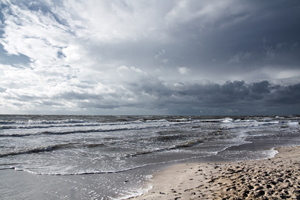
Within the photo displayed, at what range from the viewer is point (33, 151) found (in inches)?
448

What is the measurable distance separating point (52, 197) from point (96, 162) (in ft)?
12.5

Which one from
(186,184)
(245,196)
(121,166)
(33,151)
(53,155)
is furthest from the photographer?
(33,151)

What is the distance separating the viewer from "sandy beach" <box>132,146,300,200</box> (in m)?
4.58

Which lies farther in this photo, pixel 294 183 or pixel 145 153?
pixel 145 153

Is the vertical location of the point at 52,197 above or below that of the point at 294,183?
below

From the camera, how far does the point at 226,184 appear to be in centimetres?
538

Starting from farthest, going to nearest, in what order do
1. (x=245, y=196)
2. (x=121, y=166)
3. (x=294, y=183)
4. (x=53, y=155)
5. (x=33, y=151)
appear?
1. (x=33, y=151)
2. (x=53, y=155)
3. (x=121, y=166)
4. (x=294, y=183)
5. (x=245, y=196)

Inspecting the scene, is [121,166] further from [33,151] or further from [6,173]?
[33,151]

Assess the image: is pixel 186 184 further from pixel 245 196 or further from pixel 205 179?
pixel 245 196

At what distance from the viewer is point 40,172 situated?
743 centimetres

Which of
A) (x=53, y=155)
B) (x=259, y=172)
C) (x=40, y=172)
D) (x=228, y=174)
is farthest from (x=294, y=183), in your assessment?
(x=53, y=155)

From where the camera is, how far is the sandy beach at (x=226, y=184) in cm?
458

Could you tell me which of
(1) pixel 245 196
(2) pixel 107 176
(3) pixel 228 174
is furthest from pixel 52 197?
(3) pixel 228 174

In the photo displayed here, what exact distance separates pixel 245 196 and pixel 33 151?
40.4ft
